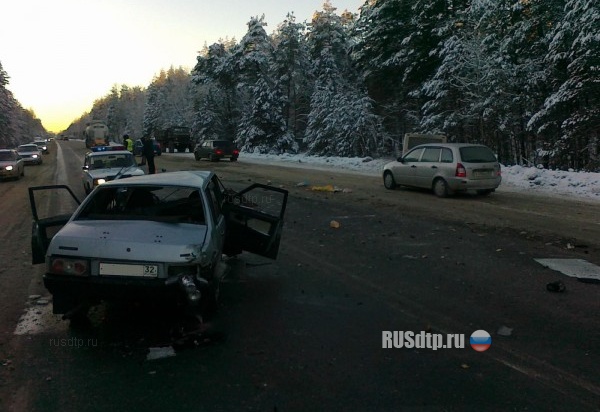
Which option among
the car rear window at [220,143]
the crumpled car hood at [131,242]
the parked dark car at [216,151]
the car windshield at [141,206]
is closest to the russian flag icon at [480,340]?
the crumpled car hood at [131,242]

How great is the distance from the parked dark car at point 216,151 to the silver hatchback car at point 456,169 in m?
21.9

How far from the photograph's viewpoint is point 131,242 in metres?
4.14

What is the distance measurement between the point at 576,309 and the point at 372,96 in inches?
1446

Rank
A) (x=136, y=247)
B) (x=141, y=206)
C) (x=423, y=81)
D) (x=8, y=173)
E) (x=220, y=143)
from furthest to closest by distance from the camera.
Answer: (x=220, y=143) → (x=423, y=81) → (x=8, y=173) → (x=141, y=206) → (x=136, y=247)

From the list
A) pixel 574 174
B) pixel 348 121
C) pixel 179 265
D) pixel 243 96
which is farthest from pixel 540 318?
pixel 243 96

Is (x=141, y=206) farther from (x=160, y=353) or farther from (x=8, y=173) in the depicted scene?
(x=8, y=173)

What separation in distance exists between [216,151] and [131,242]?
30.5 metres

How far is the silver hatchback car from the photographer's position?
1306cm

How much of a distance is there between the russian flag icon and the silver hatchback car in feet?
30.7

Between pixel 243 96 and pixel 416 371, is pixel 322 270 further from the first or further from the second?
pixel 243 96

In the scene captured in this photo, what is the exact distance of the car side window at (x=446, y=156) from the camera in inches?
528

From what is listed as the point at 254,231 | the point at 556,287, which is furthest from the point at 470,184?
the point at 254,231

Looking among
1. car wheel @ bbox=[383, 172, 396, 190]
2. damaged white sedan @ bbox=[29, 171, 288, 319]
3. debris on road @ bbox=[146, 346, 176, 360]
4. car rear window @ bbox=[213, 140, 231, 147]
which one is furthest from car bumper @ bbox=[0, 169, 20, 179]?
debris on road @ bbox=[146, 346, 176, 360]

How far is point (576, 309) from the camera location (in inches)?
192
